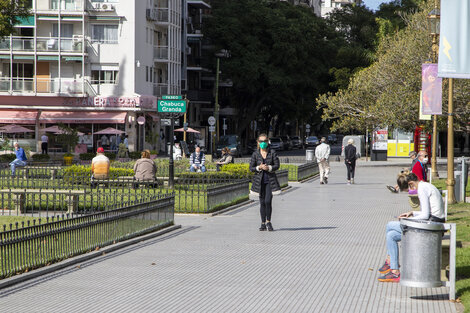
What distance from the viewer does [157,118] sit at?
222 ft

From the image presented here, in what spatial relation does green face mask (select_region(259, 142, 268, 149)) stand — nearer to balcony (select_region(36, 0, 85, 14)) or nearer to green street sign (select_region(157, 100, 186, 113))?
green street sign (select_region(157, 100, 186, 113))

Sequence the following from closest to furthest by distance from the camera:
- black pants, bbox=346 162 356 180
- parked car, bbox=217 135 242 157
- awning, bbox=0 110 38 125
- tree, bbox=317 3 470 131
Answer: black pants, bbox=346 162 356 180 → tree, bbox=317 3 470 131 → awning, bbox=0 110 38 125 → parked car, bbox=217 135 242 157

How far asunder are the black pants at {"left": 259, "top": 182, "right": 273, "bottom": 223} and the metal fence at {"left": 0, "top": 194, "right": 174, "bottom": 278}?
1.83 meters

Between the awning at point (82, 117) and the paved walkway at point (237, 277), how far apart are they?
147 feet

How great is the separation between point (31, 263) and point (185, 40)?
229ft

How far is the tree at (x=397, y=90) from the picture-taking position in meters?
45.1

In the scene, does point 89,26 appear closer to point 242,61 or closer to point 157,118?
point 157,118

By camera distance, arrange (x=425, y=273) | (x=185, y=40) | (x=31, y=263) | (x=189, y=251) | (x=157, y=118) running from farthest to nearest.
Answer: (x=185, y=40) < (x=157, y=118) < (x=189, y=251) < (x=31, y=263) < (x=425, y=273)

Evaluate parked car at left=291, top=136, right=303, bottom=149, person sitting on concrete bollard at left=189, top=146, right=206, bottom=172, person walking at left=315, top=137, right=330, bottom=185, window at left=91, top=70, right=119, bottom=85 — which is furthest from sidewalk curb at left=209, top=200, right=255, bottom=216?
parked car at left=291, top=136, right=303, bottom=149

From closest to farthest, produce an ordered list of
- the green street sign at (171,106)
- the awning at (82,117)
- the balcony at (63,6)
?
the green street sign at (171,106) → the awning at (82,117) → the balcony at (63,6)

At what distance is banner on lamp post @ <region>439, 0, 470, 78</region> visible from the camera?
1187 cm

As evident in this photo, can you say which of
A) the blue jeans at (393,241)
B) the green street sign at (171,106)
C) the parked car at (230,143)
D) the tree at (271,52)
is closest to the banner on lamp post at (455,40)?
the blue jeans at (393,241)

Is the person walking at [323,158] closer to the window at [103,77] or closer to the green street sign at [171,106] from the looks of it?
the green street sign at [171,106]

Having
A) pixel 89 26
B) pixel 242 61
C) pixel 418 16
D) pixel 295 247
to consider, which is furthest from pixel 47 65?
pixel 295 247
